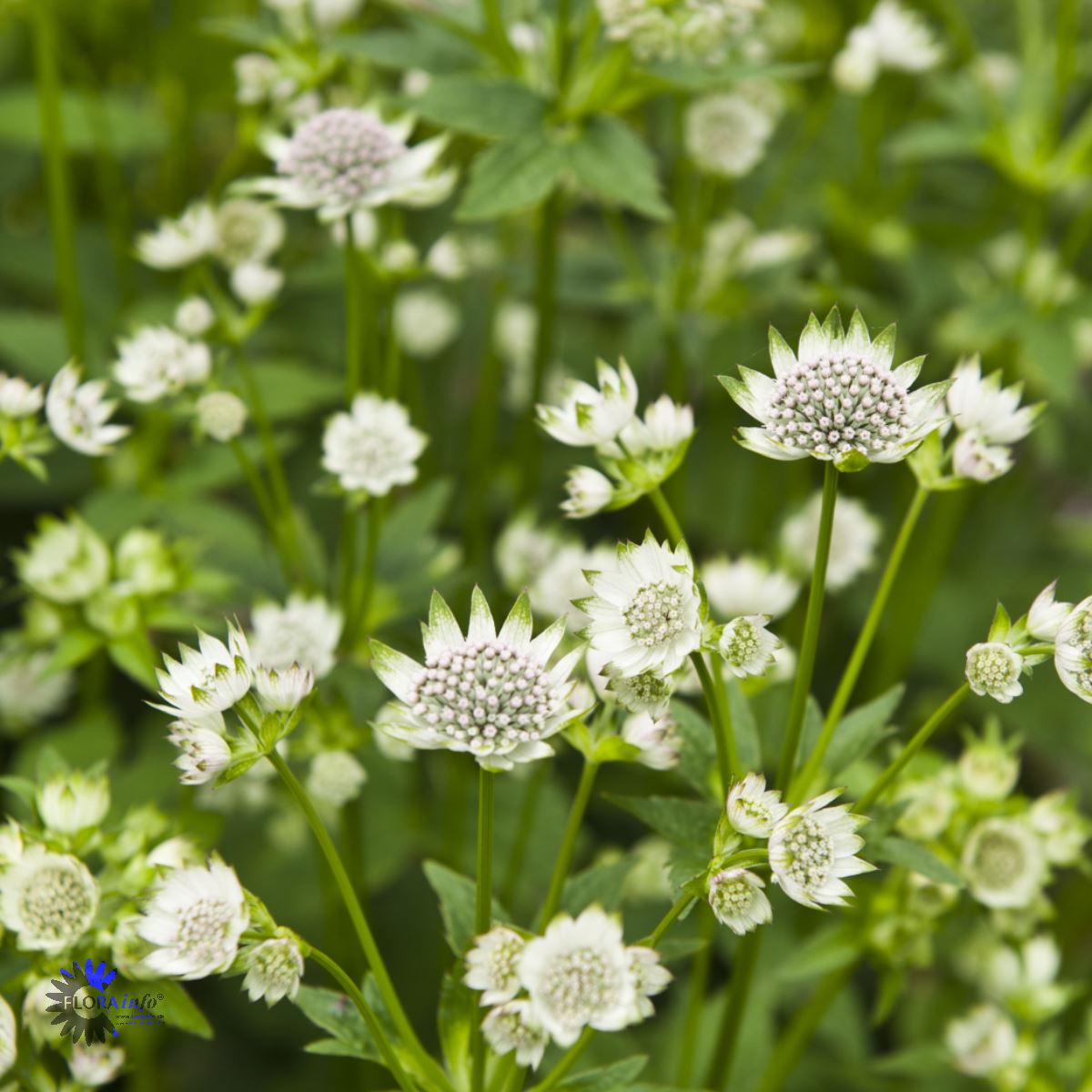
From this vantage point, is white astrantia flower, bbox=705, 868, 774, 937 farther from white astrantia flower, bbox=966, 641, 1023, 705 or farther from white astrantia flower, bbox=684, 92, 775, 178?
white astrantia flower, bbox=684, 92, 775, 178

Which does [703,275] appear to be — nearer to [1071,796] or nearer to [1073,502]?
[1071,796]

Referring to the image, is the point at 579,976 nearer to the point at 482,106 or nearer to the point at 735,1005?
the point at 735,1005

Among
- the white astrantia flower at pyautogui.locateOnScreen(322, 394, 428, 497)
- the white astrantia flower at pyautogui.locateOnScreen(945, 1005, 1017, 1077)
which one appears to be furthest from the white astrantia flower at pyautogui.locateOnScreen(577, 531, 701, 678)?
the white astrantia flower at pyautogui.locateOnScreen(945, 1005, 1017, 1077)

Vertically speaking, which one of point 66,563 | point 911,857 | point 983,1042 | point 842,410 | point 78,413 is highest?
point 842,410

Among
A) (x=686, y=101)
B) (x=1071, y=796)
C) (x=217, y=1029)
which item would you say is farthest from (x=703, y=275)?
(x=217, y=1029)

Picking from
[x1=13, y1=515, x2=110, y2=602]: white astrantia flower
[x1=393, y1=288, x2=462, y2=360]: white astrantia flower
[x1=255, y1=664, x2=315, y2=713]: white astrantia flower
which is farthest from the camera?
[x1=393, y1=288, x2=462, y2=360]: white astrantia flower

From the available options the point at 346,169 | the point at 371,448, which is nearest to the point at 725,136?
the point at 346,169
